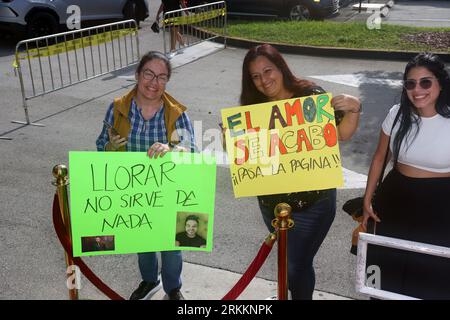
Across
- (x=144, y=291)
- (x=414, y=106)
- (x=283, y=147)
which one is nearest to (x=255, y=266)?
(x=283, y=147)

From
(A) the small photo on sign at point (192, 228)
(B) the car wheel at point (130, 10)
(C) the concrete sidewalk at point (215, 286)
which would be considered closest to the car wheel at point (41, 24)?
(B) the car wheel at point (130, 10)

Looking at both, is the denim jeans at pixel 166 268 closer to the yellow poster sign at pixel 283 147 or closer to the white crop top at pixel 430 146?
the yellow poster sign at pixel 283 147

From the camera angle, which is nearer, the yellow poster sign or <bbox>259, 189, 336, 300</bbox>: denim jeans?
the yellow poster sign

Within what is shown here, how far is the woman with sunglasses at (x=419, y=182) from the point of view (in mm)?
2752

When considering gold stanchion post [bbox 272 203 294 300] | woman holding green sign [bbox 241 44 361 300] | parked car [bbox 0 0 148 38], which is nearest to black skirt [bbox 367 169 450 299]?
woman holding green sign [bbox 241 44 361 300]

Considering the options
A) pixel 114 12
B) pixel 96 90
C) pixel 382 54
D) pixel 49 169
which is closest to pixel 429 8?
pixel 382 54

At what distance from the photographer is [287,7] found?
47.1ft

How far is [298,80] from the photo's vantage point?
287cm

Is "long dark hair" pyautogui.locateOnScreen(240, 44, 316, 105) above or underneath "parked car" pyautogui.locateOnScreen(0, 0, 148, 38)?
underneath

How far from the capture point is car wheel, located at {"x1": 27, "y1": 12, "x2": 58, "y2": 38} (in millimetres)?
11328

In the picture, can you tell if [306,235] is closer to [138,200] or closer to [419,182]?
[419,182]

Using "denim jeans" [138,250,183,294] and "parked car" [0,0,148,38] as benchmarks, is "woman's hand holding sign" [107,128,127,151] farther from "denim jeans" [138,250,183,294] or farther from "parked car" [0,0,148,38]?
"parked car" [0,0,148,38]

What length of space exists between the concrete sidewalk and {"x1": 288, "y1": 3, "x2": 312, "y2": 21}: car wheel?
1150 cm

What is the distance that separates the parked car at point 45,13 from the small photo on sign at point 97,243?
959 cm
